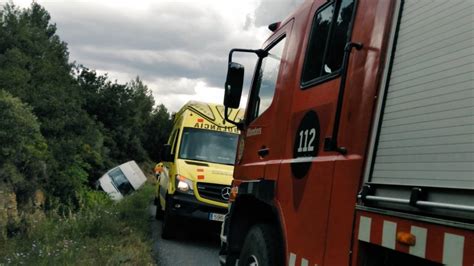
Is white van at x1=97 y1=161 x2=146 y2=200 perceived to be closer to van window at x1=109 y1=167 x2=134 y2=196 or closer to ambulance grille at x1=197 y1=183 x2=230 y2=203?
van window at x1=109 y1=167 x2=134 y2=196

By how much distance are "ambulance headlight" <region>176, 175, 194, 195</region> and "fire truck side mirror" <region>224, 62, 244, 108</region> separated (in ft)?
16.7

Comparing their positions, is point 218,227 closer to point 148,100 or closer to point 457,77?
point 457,77

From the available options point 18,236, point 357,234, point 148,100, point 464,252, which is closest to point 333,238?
point 357,234

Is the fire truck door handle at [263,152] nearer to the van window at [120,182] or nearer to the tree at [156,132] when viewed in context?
the van window at [120,182]

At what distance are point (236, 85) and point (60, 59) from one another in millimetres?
51997

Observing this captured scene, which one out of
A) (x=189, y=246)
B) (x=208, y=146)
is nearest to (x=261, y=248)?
(x=189, y=246)

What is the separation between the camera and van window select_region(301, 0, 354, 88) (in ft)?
11.9

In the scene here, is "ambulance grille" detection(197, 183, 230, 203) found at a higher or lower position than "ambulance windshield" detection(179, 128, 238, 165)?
lower

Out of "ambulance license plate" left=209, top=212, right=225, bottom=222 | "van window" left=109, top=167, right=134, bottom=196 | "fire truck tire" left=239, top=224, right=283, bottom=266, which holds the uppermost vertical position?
"fire truck tire" left=239, top=224, right=283, bottom=266

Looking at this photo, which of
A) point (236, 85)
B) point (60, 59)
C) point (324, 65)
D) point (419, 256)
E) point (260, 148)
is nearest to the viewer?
point (419, 256)

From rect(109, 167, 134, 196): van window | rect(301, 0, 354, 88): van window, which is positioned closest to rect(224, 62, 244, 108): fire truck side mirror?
rect(301, 0, 354, 88): van window

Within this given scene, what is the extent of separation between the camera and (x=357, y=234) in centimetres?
286

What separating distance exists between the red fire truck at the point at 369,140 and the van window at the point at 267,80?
63mm

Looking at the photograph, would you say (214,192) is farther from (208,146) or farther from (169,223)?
(208,146)
